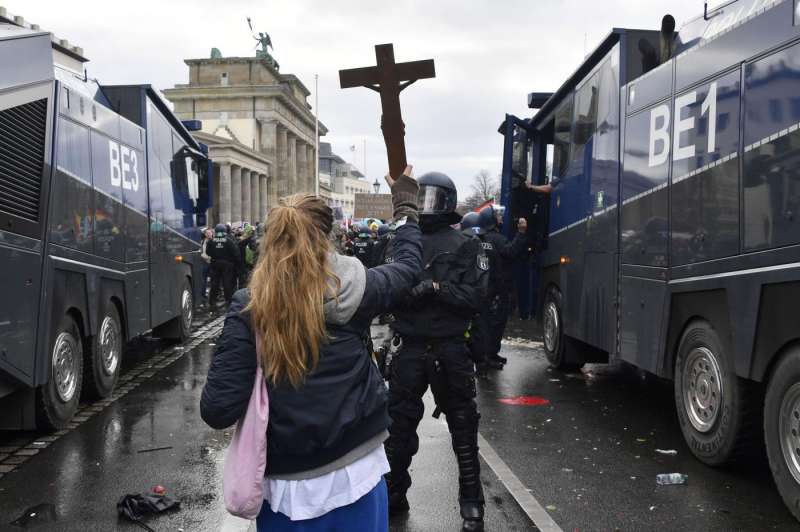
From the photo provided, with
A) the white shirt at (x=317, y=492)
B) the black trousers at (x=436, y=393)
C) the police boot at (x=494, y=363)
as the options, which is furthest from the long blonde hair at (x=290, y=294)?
the police boot at (x=494, y=363)

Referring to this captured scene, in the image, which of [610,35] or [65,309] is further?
[610,35]

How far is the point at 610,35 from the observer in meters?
7.52

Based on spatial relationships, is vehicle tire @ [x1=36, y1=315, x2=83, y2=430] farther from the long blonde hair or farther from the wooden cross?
the long blonde hair

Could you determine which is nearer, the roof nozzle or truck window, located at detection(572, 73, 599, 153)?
the roof nozzle

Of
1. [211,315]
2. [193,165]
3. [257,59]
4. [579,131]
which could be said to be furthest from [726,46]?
[257,59]

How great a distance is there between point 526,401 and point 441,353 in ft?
12.5

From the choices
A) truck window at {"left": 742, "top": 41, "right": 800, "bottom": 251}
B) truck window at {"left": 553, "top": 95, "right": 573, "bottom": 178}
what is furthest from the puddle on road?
truck window at {"left": 553, "top": 95, "right": 573, "bottom": 178}

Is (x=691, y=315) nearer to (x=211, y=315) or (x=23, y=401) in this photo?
(x=23, y=401)

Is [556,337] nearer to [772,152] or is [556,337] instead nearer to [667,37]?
[667,37]

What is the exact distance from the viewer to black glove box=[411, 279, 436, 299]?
444 centimetres

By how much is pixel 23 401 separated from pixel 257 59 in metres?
87.6

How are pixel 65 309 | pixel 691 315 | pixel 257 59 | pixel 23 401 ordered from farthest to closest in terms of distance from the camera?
pixel 257 59 → pixel 65 309 → pixel 23 401 → pixel 691 315

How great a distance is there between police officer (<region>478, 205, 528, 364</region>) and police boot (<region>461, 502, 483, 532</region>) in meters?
5.68

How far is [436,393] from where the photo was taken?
15.5ft
